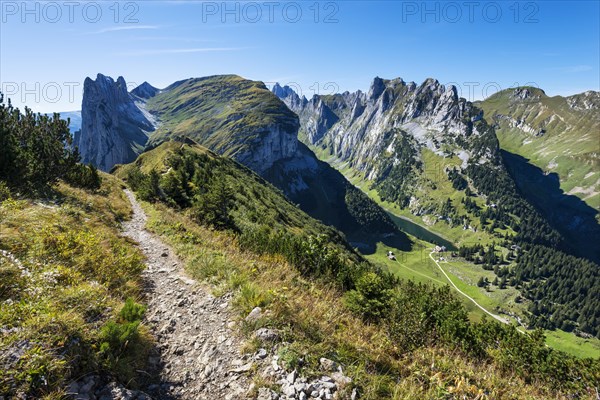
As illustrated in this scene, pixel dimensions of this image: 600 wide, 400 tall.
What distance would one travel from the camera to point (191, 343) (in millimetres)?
8719

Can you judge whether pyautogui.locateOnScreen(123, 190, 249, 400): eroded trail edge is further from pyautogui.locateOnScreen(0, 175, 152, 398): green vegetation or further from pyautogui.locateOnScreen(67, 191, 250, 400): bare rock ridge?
pyautogui.locateOnScreen(0, 175, 152, 398): green vegetation

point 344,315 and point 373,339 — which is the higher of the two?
point 344,315

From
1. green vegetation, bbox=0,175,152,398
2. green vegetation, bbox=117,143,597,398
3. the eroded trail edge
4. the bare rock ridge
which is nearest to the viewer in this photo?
green vegetation, bbox=0,175,152,398

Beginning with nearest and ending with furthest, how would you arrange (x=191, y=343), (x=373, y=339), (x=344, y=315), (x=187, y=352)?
(x=187, y=352), (x=191, y=343), (x=373, y=339), (x=344, y=315)

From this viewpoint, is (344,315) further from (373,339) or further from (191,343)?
(191,343)

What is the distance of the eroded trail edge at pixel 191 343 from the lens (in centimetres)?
714

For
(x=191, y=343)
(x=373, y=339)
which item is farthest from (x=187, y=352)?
(x=373, y=339)

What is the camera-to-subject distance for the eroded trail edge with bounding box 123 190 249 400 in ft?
23.4

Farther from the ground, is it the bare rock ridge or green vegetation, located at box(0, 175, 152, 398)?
green vegetation, located at box(0, 175, 152, 398)

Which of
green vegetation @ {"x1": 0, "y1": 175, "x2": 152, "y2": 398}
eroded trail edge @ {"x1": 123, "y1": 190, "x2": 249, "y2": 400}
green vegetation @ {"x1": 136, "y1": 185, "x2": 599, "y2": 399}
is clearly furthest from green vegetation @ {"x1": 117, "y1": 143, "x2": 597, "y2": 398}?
green vegetation @ {"x1": 0, "y1": 175, "x2": 152, "y2": 398}

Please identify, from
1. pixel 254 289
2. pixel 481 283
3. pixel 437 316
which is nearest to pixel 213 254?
pixel 254 289

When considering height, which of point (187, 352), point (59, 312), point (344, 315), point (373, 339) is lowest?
point (187, 352)

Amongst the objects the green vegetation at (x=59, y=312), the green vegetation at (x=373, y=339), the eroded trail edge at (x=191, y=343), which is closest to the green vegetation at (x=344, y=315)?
the green vegetation at (x=373, y=339)

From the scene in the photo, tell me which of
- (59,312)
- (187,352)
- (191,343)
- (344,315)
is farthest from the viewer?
(344,315)
